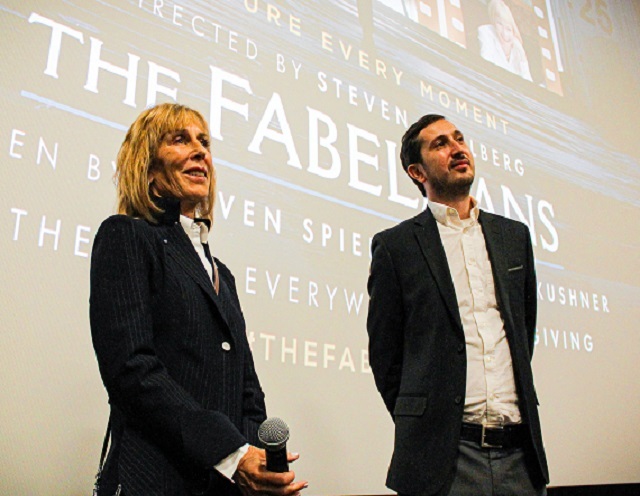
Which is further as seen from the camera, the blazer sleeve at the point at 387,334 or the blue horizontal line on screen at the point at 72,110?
the blue horizontal line on screen at the point at 72,110

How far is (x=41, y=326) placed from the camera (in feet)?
5.00

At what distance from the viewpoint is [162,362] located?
100cm

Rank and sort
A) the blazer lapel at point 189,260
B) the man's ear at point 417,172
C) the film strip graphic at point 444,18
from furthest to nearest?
the film strip graphic at point 444,18 < the man's ear at point 417,172 < the blazer lapel at point 189,260

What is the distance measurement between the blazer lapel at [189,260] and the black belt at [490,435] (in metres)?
0.57

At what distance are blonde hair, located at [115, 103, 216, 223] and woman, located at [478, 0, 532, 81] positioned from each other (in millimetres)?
2280

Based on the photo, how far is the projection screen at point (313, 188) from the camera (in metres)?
1.56

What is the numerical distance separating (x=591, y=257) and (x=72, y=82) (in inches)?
102

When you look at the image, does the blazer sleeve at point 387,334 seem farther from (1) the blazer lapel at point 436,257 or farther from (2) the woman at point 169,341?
(2) the woman at point 169,341

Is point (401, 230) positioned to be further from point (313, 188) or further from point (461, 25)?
point (461, 25)

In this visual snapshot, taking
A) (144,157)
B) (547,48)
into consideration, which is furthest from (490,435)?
(547,48)

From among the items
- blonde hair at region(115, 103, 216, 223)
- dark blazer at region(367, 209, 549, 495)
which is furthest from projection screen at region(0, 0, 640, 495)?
dark blazer at region(367, 209, 549, 495)

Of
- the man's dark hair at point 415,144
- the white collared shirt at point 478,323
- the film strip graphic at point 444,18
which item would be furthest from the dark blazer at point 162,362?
the film strip graphic at point 444,18

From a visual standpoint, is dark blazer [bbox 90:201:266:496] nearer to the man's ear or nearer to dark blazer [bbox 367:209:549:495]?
dark blazer [bbox 367:209:549:495]

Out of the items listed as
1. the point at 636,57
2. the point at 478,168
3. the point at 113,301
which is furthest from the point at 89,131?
the point at 636,57
